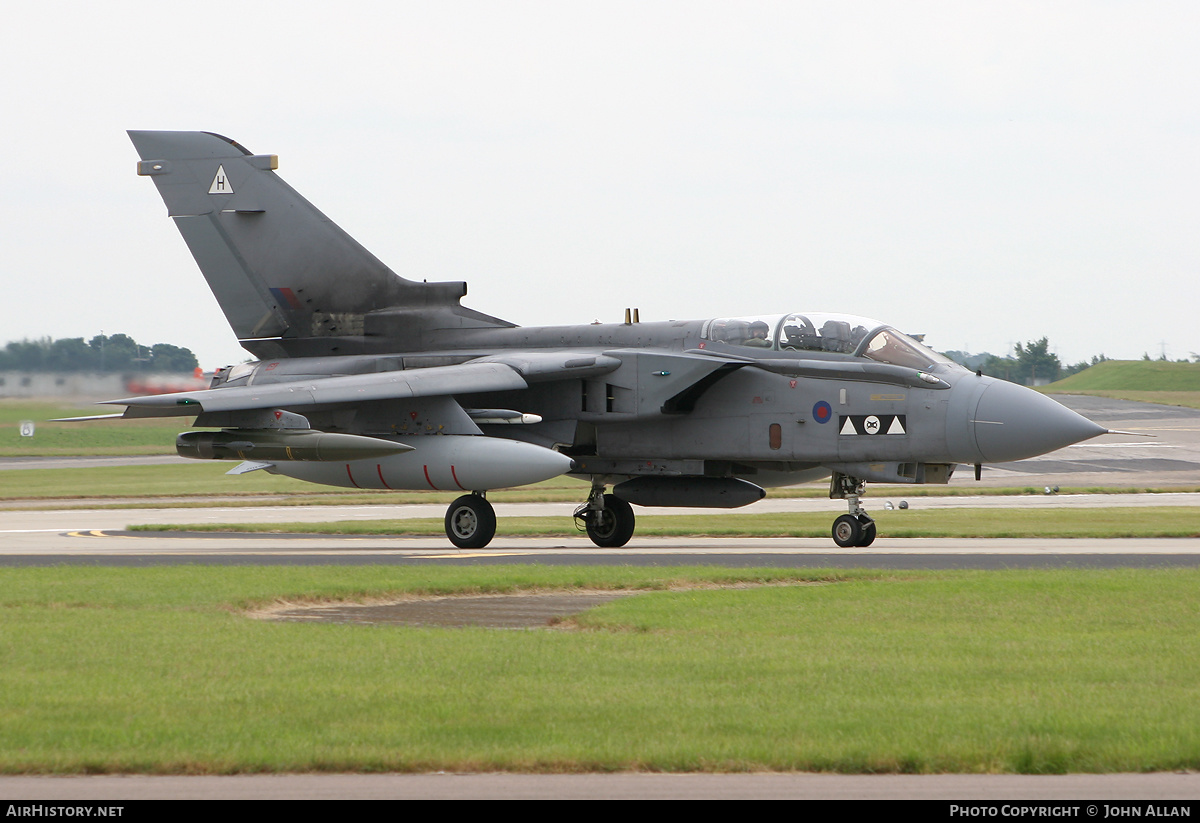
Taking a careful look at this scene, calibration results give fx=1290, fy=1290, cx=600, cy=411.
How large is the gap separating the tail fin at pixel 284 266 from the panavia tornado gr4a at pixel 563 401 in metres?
0.04

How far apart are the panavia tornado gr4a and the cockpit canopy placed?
0.03m

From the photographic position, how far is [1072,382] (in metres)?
127

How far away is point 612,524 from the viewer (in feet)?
66.8

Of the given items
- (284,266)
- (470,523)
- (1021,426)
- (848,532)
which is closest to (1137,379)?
(848,532)

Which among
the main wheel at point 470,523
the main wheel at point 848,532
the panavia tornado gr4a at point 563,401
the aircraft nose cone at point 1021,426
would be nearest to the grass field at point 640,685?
the aircraft nose cone at point 1021,426

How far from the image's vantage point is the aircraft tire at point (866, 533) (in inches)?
732

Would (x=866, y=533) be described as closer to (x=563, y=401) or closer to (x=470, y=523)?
(x=563, y=401)

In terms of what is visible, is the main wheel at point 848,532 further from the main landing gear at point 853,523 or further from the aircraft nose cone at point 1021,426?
the aircraft nose cone at point 1021,426

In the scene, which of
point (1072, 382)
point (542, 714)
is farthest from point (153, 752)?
point (1072, 382)

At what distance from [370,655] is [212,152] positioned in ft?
51.0

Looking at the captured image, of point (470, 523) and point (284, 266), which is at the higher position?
point (284, 266)

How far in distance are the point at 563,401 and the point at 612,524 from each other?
215 cm

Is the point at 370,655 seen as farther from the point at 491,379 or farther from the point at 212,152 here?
the point at 212,152

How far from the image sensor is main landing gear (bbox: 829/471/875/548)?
733 inches
